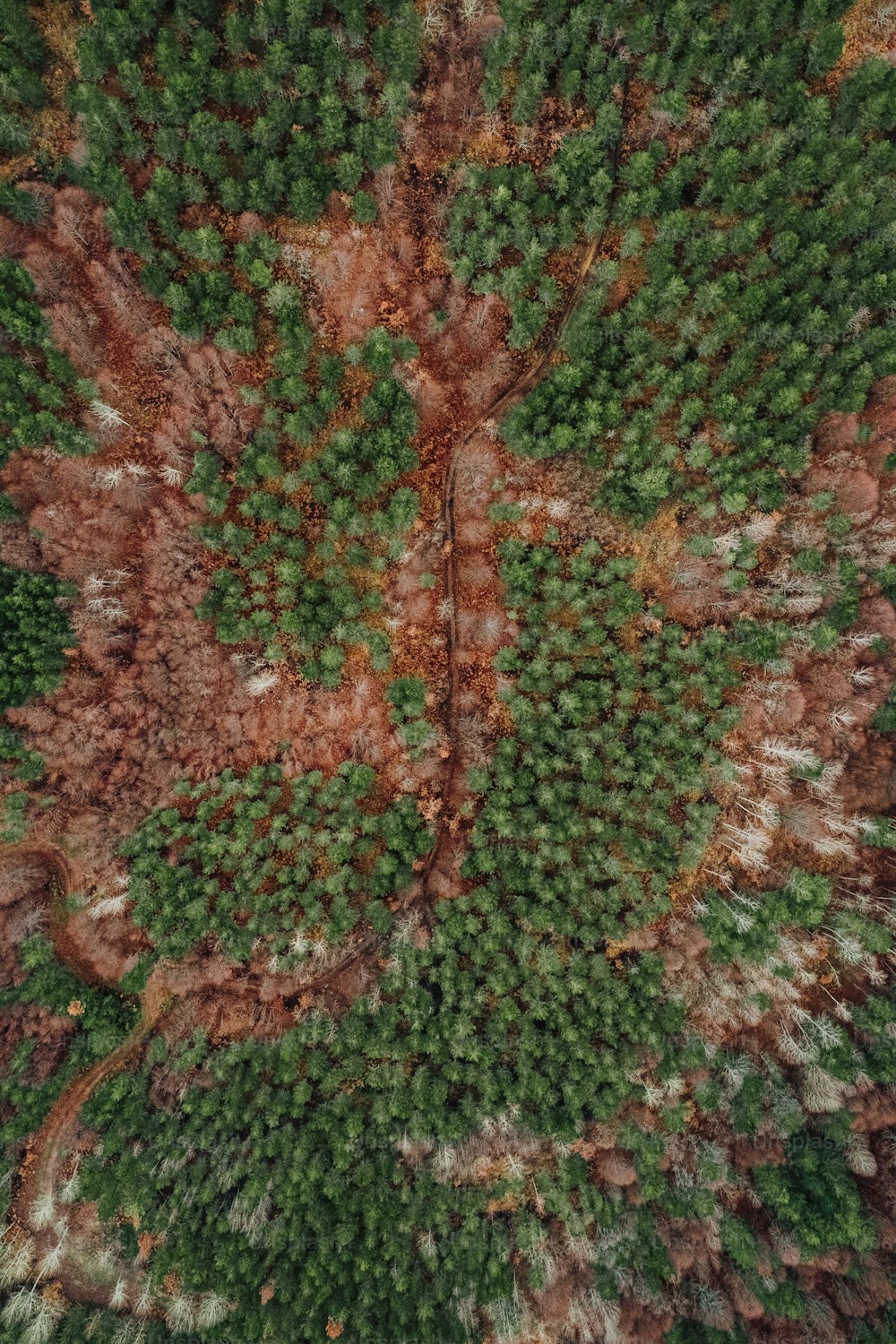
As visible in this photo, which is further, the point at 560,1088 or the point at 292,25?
the point at 560,1088

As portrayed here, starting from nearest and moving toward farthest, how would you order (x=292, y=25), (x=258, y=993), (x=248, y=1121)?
(x=292, y=25) < (x=248, y=1121) < (x=258, y=993)

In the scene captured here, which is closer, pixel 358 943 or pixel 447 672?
pixel 358 943

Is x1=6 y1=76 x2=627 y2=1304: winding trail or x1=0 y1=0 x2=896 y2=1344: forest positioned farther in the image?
x1=6 y1=76 x2=627 y2=1304: winding trail

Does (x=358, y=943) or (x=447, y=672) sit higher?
(x=447, y=672)

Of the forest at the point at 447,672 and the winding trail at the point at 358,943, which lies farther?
the winding trail at the point at 358,943

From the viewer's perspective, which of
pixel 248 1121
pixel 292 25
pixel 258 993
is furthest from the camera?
pixel 258 993

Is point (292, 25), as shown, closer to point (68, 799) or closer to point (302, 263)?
point (302, 263)

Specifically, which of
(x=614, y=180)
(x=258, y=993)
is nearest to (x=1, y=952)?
(x=258, y=993)

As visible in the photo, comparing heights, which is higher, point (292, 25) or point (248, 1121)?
point (292, 25)
